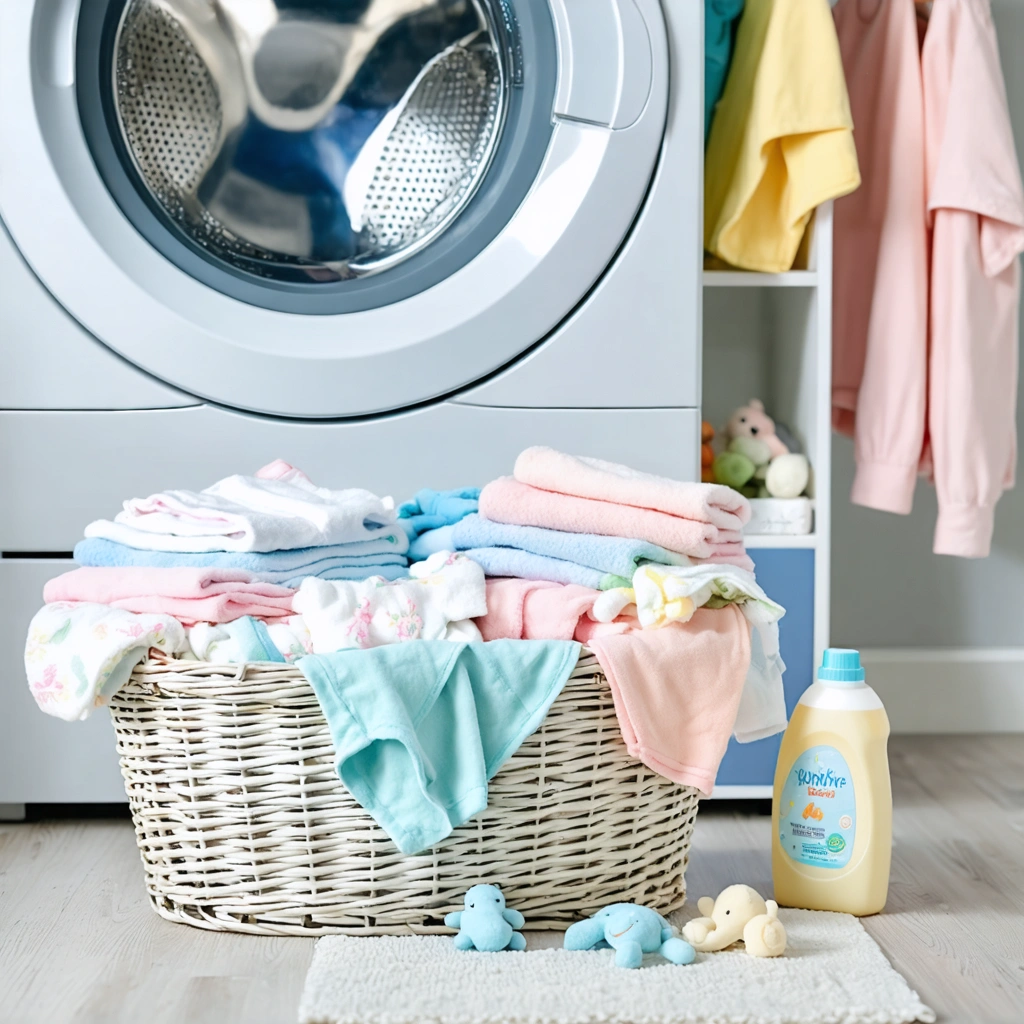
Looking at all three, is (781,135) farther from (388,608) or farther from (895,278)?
(388,608)

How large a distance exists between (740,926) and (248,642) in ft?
1.35

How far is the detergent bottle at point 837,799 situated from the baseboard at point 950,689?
31.1 inches

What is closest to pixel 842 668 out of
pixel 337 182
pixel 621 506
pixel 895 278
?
pixel 621 506

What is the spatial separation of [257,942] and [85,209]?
2.31ft

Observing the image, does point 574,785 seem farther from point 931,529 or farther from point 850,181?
point 931,529

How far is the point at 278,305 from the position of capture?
124cm

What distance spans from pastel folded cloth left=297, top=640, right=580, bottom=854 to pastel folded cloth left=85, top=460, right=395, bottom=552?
14 centimetres

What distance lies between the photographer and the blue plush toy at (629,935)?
2.87 feet

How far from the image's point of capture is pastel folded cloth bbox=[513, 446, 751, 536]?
A: 3.17 feet

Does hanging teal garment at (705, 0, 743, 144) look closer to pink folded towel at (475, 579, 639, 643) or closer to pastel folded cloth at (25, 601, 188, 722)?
pink folded towel at (475, 579, 639, 643)

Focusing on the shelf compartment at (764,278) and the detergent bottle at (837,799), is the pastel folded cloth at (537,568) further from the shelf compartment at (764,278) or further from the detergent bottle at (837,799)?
the shelf compartment at (764,278)

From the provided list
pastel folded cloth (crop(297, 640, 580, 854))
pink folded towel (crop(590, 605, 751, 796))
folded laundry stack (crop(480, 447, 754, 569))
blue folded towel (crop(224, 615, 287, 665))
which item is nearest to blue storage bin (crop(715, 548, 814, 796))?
folded laundry stack (crop(480, 447, 754, 569))

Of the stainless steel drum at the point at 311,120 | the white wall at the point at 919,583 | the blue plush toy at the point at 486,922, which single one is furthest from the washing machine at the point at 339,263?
the white wall at the point at 919,583

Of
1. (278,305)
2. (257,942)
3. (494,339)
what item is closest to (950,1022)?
(257,942)
